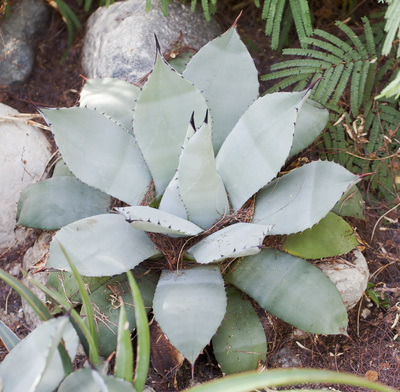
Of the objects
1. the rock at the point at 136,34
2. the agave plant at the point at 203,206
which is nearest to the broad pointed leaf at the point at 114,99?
the agave plant at the point at 203,206

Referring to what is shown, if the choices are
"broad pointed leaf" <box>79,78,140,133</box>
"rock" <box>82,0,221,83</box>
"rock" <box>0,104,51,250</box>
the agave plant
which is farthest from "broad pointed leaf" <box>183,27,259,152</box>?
"rock" <box>0,104,51,250</box>

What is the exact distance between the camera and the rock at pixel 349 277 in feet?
5.10

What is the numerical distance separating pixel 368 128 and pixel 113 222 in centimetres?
110

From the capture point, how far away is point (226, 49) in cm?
153

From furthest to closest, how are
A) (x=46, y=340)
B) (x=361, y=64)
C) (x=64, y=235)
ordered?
(x=361, y=64) < (x=64, y=235) < (x=46, y=340)

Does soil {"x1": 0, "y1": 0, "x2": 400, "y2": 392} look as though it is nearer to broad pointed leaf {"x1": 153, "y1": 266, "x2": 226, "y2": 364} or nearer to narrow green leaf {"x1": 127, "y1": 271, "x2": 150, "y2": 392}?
broad pointed leaf {"x1": 153, "y1": 266, "x2": 226, "y2": 364}

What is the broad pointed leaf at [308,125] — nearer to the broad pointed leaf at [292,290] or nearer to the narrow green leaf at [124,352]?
the broad pointed leaf at [292,290]

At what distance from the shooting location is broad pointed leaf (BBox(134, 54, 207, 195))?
1.41m

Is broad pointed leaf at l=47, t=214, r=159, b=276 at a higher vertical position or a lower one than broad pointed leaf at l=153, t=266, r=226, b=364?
higher

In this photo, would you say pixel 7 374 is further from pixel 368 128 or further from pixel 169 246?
pixel 368 128

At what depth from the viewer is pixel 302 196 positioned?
55.1 inches

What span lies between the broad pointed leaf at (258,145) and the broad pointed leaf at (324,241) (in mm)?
222

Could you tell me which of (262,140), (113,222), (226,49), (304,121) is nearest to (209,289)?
(113,222)

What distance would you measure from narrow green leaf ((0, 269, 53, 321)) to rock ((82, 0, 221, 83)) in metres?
1.07
